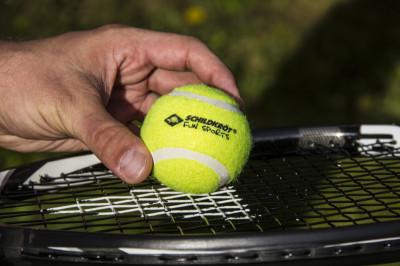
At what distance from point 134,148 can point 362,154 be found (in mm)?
1103

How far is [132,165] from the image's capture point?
1487mm

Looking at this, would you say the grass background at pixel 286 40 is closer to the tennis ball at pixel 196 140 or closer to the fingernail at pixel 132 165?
the tennis ball at pixel 196 140

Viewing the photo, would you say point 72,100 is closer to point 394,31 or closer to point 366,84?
point 366,84

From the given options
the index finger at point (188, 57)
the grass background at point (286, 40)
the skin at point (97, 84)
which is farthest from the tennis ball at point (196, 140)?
the grass background at point (286, 40)

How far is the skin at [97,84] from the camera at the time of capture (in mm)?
1507

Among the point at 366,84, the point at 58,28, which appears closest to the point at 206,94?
the point at 366,84

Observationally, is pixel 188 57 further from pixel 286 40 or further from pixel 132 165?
pixel 286 40

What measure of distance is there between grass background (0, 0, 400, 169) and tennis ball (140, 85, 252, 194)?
4.97 feet

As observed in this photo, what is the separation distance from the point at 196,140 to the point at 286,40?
2520 mm

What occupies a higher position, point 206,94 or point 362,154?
point 206,94

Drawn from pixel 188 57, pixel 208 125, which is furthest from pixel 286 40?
pixel 208 125

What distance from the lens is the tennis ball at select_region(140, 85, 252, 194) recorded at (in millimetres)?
1606

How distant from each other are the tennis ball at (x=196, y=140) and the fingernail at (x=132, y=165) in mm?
132

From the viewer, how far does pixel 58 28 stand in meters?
3.99
